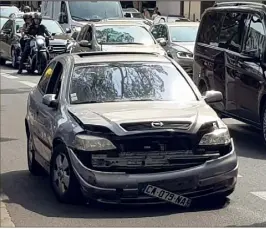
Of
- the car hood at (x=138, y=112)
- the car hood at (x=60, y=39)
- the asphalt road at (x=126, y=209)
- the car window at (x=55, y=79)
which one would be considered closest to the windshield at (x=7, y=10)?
the car hood at (x=60, y=39)

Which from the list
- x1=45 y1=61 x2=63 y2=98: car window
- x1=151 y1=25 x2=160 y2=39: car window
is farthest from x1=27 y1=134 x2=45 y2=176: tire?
x1=151 y1=25 x2=160 y2=39: car window

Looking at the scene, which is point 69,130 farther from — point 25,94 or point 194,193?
point 25,94

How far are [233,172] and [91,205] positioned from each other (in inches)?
55.2

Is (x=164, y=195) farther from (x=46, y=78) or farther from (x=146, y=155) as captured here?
(x=46, y=78)

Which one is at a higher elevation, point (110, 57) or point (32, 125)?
point (110, 57)

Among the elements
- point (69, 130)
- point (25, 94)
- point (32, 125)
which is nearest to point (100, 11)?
point (25, 94)

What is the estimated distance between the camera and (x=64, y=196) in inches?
297

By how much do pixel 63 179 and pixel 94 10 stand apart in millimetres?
20425

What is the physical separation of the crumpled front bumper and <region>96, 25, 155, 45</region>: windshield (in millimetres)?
12381

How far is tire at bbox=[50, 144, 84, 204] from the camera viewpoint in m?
7.41

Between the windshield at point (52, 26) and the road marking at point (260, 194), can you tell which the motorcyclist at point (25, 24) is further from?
the road marking at point (260, 194)

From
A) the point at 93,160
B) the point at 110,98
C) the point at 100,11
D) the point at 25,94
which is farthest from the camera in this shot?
the point at 100,11

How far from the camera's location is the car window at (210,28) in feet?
40.9

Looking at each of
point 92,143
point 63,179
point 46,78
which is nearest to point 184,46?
point 46,78
